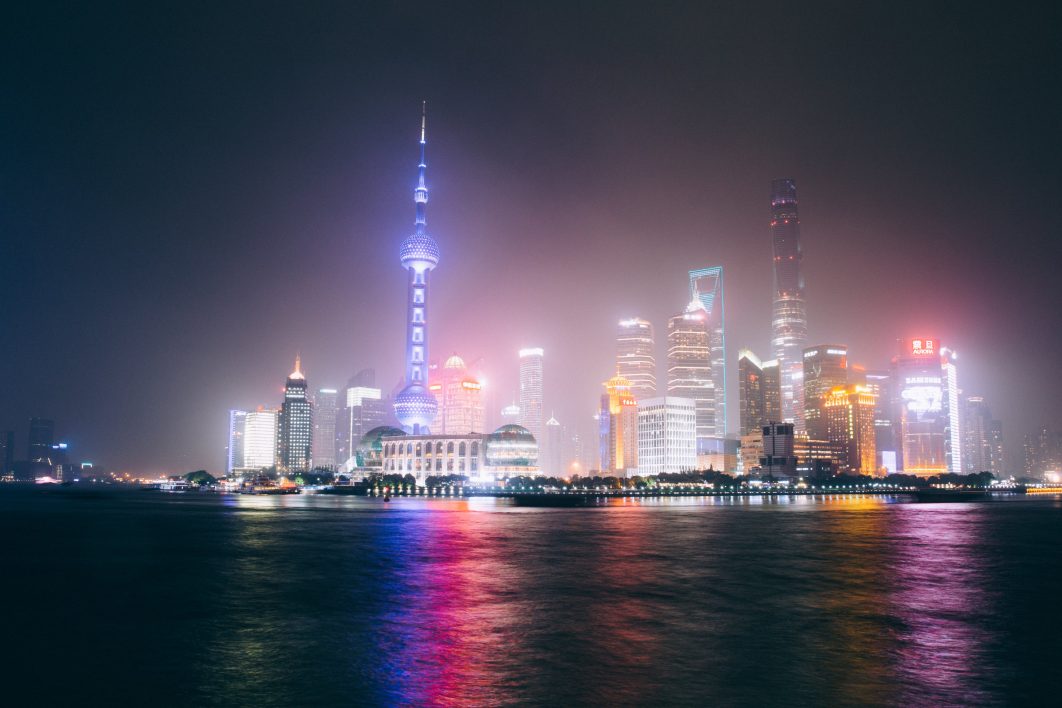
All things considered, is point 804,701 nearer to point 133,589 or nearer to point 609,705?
point 609,705

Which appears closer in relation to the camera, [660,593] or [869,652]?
[869,652]

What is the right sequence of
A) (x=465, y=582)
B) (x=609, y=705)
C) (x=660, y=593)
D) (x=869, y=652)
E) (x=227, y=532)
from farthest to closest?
1. (x=227, y=532)
2. (x=465, y=582)
3. (x=660, y=593)
4. (x=869, y=652)
5. (x=609, y=705)

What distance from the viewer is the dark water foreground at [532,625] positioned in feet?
69.1

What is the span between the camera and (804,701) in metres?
19.5

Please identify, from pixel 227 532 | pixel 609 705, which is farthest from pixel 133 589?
pixel 227 532

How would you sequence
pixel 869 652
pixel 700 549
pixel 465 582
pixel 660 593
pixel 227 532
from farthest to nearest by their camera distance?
pixel 227 532
pixel 700 549
pixel 465 582
pixel 660 593
pixel 869 652

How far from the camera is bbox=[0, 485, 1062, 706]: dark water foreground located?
21.1 metres

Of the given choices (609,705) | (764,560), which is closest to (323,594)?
(609,705)

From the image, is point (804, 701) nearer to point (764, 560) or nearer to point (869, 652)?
point (869, 652)

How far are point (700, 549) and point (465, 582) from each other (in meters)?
26.8

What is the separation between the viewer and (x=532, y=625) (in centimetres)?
3039

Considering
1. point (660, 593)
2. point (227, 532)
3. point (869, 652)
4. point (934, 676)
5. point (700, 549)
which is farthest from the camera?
point (227, 532)

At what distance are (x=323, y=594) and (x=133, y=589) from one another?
10387 mm

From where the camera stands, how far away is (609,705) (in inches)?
757
